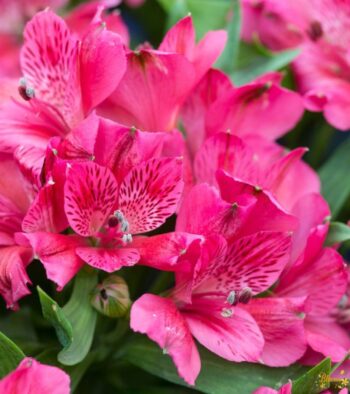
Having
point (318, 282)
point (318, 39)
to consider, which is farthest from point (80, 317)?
point (318, 39)

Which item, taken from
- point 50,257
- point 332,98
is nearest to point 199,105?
point 332,98

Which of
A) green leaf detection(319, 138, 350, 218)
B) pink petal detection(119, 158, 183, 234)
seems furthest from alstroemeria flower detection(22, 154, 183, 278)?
green leaf detection(319, 138, 350, 218)

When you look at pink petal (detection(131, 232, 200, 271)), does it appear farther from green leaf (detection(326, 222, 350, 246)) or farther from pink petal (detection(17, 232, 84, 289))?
green leaf (detection(326, 222, 350, 246))

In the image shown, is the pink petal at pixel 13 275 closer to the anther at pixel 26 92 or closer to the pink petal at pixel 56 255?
the pink petal at pixel 56 255

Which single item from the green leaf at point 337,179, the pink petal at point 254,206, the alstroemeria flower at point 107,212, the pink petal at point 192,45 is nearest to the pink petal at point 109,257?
the alstroemeria flower at point 107,212

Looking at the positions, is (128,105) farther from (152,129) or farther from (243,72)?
(243,72)
